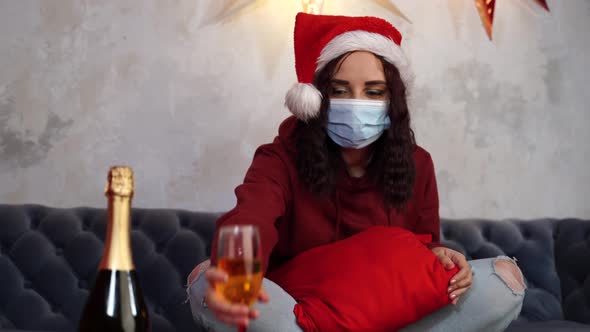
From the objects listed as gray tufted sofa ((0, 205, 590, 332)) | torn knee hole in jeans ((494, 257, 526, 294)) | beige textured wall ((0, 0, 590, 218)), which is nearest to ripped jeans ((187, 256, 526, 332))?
torn knee hole in jeans ((494, 257, 526, 294))

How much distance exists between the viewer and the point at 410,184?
181cm

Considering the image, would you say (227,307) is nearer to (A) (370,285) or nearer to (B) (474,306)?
(A) (370,285)

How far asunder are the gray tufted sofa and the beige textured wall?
0.23 metres

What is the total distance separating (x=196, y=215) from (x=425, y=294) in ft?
2.74

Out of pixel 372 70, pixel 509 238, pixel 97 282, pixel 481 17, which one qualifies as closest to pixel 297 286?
pixel 372 70

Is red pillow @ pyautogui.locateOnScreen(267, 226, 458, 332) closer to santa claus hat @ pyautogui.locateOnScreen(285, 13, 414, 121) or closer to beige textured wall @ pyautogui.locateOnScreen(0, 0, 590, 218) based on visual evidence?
santa claus hat @ pyautogui.locateOnScreen(285, 13, 414, 121)

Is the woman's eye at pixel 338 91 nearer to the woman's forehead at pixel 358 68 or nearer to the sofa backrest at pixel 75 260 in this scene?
the woman's forehead at pixel 358 68

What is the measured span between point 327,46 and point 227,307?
109cm

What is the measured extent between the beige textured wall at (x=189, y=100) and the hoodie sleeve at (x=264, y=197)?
0.57 m

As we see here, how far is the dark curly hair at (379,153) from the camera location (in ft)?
5.67

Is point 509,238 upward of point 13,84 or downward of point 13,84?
downward

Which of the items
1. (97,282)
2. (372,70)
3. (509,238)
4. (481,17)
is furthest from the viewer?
(481,17)

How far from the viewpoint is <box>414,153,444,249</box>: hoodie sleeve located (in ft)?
6.16

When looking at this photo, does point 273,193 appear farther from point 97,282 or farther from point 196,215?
point 97,282
